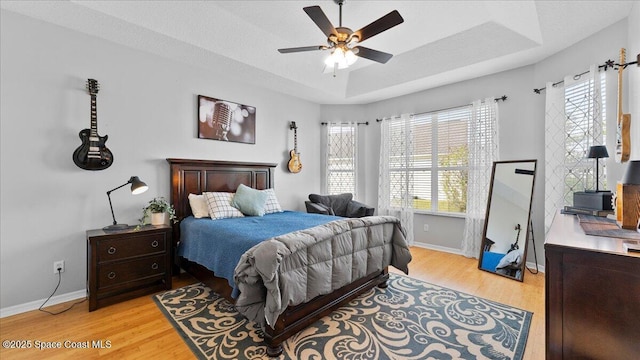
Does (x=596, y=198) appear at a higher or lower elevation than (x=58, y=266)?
higher

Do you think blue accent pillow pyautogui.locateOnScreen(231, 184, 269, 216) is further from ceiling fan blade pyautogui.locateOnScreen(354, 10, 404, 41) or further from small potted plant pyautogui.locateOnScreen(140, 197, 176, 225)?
ceiling fan blade pyautogui.locateOnScreen(354, 10, 404, 41)

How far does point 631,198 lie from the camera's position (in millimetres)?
1508

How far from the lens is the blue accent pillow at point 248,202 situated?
343 cm

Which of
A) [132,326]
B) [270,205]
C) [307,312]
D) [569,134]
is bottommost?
[132,326]

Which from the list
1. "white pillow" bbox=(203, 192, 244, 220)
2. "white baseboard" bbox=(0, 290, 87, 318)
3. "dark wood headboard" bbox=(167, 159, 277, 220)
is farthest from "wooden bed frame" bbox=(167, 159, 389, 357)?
"white baseboard" bbox=(0, 290, 87, 318)

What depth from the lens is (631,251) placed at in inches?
42.1

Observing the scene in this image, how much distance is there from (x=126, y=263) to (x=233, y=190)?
5.15 ft

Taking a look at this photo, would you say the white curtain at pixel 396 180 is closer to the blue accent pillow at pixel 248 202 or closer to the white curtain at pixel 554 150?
the white curtain at pixel 554 150

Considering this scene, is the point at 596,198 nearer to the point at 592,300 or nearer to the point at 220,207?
the point at 592,300

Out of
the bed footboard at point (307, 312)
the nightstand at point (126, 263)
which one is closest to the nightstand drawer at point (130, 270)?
the nightstand at point (126, 263)

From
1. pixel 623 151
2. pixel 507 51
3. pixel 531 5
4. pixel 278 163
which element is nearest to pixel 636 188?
pixel 623 151

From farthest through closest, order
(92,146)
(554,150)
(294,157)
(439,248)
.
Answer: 1. (294,157)
2. (439,248)
3. (554,150)
4. (92,146)

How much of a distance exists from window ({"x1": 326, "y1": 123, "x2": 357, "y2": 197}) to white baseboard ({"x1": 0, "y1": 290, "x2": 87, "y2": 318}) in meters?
3.83

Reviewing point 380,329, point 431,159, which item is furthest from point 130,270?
point 431,159
